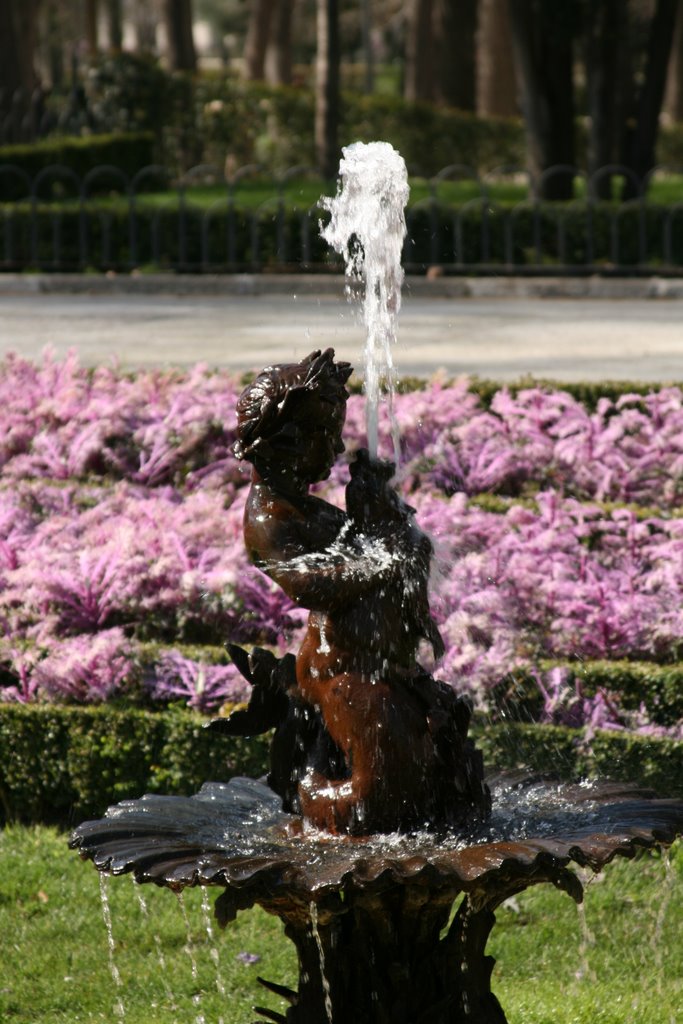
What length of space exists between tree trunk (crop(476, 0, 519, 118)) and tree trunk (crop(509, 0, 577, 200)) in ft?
49.6

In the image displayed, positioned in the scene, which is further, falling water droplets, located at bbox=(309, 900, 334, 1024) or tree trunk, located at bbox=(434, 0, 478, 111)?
tree trunk, located at bbox=(434, 0, 478, 111)

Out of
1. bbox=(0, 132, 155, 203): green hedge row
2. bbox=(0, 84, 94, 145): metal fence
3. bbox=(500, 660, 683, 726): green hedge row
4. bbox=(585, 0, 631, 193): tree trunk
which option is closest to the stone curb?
bbox=(585, 0, 631, 193): tree trunk

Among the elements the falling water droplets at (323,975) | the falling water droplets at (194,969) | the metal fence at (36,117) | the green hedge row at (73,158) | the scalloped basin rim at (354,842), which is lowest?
the falling water droplets at (194,969)

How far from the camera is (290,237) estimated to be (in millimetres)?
17984

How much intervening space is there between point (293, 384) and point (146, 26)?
6737 cm

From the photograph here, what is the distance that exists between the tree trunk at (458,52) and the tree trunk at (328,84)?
26.4 feet

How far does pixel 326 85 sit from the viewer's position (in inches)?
874

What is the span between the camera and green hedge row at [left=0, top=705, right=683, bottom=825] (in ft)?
18.1

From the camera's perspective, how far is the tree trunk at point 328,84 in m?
22.0

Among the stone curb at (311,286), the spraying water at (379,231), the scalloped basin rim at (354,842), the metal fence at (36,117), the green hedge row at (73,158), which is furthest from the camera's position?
the metal fence at (36,117)

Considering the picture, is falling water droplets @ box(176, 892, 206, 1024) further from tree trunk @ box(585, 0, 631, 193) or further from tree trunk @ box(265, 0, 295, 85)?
tree trunk @ box(265, 0, 295, 85)

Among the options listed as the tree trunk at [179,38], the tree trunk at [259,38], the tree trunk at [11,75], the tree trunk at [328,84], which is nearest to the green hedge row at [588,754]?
the tree trunk at [328,84]

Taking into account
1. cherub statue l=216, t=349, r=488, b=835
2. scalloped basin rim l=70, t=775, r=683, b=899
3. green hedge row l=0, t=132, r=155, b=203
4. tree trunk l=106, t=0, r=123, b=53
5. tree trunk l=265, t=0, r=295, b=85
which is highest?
tree trunk l=106, t=0, r=123, b=53

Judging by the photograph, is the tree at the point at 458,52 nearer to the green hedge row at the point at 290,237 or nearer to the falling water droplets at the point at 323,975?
the green hedge row at the point at 290,237
